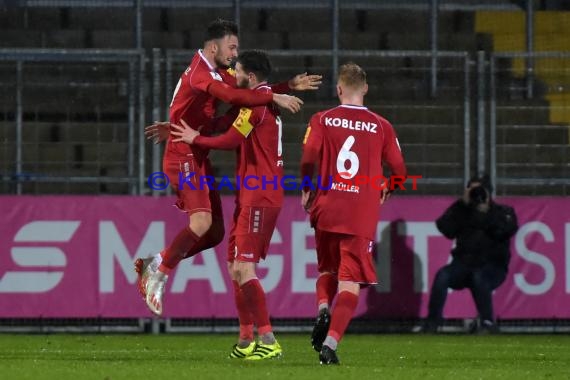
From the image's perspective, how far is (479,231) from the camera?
14992mm

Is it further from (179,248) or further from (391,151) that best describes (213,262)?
(391,151)

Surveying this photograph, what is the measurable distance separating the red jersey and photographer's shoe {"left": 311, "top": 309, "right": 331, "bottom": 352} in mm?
561

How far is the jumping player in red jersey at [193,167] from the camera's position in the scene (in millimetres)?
10492

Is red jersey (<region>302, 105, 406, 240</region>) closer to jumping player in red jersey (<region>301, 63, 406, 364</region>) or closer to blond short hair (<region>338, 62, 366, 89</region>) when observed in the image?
jumping player in red jersey (<region>301, 63, 406, 364</region>)

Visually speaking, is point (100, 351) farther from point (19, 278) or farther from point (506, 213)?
point (506, 213)

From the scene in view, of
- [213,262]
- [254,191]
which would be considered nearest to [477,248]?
[213,262]

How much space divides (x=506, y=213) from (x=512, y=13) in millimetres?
6224

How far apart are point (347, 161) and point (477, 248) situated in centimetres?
555

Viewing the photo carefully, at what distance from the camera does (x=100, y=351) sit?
12031mm

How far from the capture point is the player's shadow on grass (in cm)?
1518

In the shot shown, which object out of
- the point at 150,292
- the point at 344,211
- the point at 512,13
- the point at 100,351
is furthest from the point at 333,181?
the point at 512,13

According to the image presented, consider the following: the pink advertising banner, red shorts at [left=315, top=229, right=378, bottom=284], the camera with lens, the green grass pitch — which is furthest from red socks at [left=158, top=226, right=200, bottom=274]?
the camera with lens

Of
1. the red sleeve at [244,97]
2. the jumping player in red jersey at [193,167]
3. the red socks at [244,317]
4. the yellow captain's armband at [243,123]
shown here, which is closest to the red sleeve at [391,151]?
the red sleeve at [244,97]

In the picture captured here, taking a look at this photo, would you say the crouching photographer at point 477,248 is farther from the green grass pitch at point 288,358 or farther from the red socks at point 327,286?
the red socks at point 327,286
